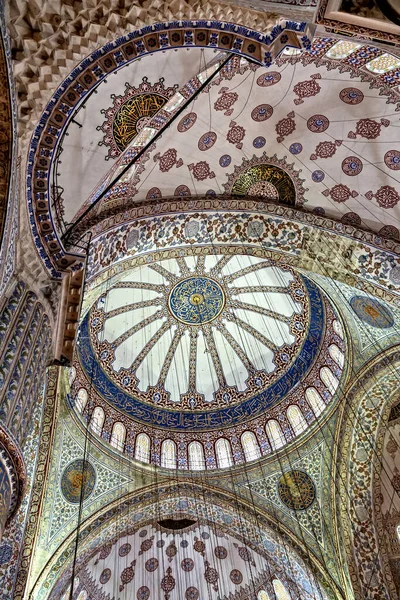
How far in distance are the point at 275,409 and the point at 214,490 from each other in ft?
8.24

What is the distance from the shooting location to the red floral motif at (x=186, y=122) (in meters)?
6.60

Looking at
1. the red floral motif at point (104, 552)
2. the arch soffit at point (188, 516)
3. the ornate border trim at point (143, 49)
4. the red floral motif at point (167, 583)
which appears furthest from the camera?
the red floral motif at point (167, 583)

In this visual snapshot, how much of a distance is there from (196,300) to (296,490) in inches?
211

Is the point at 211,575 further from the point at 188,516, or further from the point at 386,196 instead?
the point at 386,196

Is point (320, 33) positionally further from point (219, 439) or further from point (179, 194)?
point (219, 439)

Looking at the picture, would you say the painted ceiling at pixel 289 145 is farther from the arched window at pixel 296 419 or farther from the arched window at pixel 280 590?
the arched window at pixel 280 590

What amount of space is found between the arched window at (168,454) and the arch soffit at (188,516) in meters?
0.53

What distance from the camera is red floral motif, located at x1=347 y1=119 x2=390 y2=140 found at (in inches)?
264

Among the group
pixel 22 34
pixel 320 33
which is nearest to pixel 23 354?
pixel 22 34

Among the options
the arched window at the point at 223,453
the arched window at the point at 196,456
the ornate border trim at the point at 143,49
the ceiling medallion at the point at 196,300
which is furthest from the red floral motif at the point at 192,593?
the ornate border trim at the point at 143,49

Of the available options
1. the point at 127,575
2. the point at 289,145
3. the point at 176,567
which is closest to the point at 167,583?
the point at 176,567

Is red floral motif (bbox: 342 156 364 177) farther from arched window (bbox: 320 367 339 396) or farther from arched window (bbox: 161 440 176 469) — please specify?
arched window (bbox: 161 440 176 469)

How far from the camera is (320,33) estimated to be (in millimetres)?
4016

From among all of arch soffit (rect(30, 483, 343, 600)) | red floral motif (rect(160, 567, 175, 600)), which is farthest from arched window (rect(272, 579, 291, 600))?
red floral motif (rect(160, 567, 175, 600))
